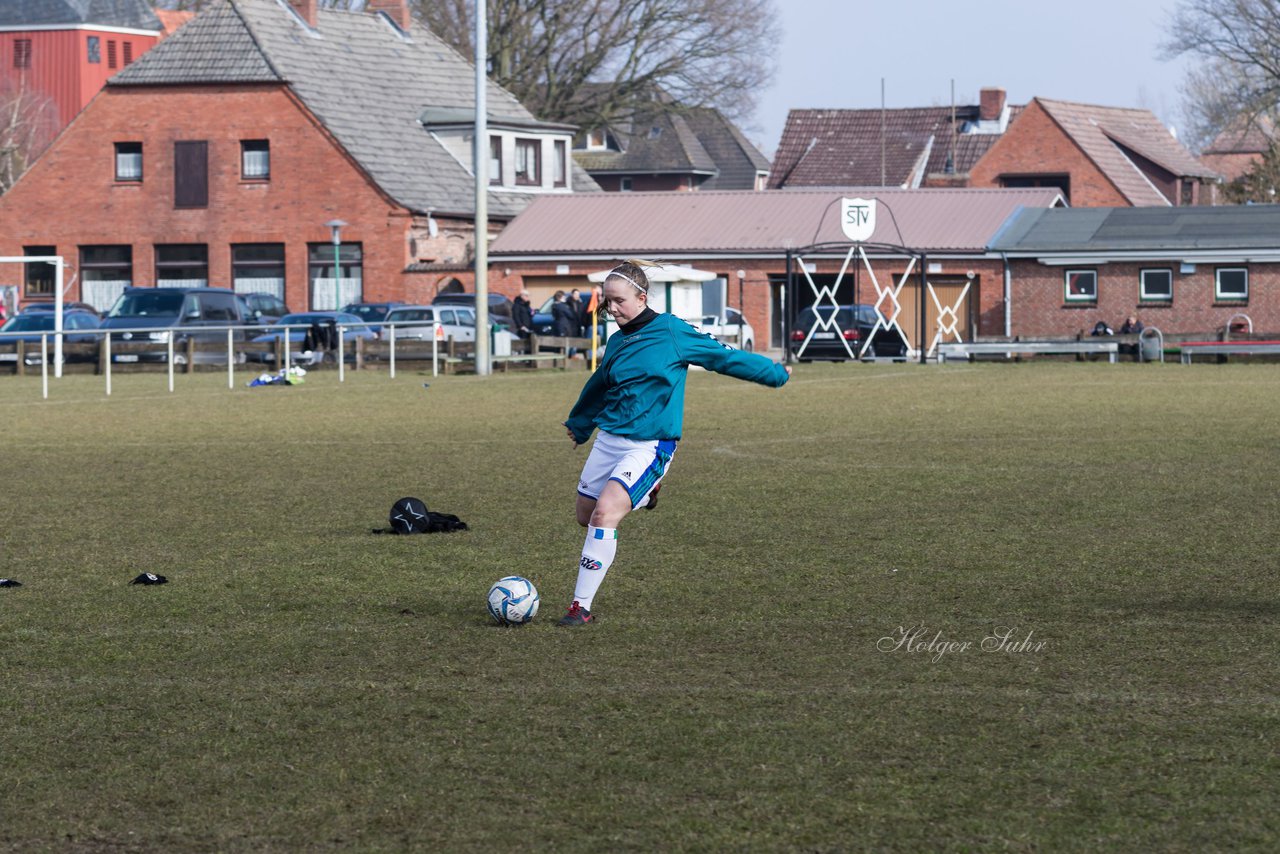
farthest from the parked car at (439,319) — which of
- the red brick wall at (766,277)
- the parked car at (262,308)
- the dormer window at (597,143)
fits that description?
the dormer window at (597,143)

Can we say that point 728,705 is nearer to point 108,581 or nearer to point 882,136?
point 108,581

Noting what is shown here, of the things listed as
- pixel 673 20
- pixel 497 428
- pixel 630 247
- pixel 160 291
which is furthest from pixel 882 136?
pixel 497 428

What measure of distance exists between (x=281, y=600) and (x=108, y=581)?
1.29 meters

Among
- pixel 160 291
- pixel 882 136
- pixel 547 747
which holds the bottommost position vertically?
pixel 547 747

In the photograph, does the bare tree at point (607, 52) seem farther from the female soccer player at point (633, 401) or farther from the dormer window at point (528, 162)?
the female soccer player at point (633, 401)

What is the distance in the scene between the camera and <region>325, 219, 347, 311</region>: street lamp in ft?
178

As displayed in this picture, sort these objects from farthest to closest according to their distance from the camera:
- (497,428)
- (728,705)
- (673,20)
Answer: (673,20)
(497,428)
(728,705)

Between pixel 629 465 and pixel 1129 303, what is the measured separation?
4323cm

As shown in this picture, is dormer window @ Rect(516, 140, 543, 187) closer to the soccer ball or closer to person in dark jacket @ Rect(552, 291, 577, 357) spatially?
person in dark jacket @ Rect(552, 291, 577, 357)

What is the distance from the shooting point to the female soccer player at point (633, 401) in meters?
8.98

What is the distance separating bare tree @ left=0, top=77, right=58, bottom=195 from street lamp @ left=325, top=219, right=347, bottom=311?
20680 mm

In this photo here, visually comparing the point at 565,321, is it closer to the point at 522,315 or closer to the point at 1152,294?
the point at 522,315

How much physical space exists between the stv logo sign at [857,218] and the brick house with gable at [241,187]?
48.6 feet

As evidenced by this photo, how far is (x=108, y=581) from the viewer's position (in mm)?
10578
